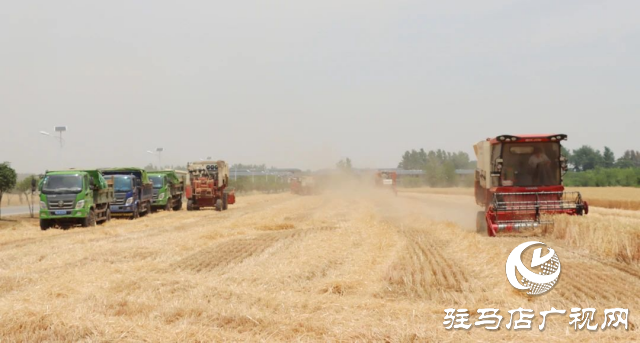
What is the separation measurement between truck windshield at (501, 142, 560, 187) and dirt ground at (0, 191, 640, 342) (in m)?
2.57

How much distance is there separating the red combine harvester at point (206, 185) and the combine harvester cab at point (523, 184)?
22864mm

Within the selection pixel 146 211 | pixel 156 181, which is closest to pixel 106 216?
pixel 146 211

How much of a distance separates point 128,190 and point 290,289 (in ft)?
82.6

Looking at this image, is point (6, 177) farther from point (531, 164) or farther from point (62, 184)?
point (531, 164)

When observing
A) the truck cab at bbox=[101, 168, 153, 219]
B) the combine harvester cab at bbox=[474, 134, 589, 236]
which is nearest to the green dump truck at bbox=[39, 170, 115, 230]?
the truck cab at bbox=[101, 168, 153, 219]

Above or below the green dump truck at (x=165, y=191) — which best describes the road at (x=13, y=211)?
below

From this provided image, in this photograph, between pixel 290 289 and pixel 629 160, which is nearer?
pixel 290 289

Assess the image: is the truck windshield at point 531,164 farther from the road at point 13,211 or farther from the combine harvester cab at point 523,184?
the road at point 13,211

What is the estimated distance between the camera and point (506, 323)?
820 cm

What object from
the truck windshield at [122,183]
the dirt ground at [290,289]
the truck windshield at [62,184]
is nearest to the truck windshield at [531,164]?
the dirt ground at [290,289]

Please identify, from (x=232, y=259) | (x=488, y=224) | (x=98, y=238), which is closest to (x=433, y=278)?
(x=232, y=259)

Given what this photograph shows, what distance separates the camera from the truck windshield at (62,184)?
27.8 m

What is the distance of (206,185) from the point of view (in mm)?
41500

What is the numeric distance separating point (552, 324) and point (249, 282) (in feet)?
18.6
